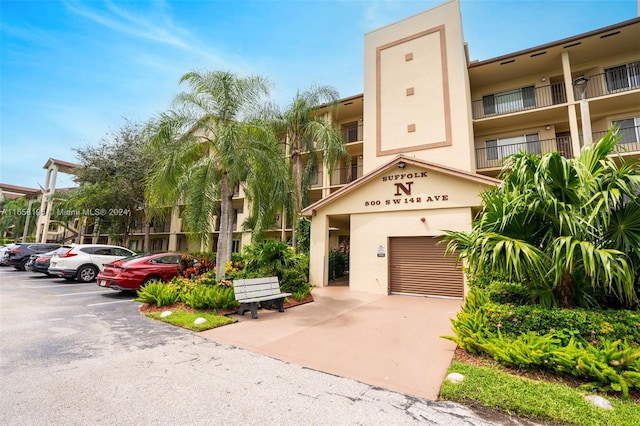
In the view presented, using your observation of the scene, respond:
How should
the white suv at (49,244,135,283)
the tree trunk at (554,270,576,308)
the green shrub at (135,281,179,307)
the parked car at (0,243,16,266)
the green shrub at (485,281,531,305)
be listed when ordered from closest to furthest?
the tree trunk at (554,270,576,308) < the green shrub at (485,281,531,305) < the green shrub at (135,281,179,307) < the white suv at (49,244,135,283) < the parked car at (0,243,16,266)

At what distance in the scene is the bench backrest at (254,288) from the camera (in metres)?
7.64

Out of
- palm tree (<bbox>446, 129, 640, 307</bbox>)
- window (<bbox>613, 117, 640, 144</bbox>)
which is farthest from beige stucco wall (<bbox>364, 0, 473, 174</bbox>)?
palm tree (<bbox>446, 129, 640, 307</bbox>)

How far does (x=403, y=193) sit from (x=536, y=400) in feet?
29.1

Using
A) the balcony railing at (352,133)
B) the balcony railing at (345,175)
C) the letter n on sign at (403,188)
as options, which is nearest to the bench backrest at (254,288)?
the letter n on sign at (403,188)

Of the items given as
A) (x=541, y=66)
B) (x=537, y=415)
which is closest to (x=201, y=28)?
(x=537, y=415)

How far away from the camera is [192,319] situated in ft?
23.5

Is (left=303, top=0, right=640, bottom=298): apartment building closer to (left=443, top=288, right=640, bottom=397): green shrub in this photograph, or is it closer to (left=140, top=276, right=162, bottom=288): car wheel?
(left=443, top=288, right=640, bottom=397): green shrub

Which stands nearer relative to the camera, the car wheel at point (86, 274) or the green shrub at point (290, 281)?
the green shrub at point (290, 281)

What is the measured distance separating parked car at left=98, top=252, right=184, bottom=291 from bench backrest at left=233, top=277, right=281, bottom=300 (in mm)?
4869

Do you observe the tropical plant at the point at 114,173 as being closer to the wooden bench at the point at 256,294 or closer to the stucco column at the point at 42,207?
the stucco column at the point at 42,207

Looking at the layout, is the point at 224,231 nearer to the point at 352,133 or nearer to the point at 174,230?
the point at 352,133

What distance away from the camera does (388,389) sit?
12.9 ft

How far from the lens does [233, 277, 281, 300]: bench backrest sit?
7.64m

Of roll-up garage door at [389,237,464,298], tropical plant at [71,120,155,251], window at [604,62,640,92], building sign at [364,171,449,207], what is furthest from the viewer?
tropical plant at [71,120,155,251]
